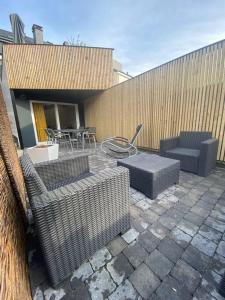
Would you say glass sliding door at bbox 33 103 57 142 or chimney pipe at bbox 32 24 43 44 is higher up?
chimney pipe at bbox 32 24 43 44

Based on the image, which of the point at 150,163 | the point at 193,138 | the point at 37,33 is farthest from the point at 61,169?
the point at 37,33

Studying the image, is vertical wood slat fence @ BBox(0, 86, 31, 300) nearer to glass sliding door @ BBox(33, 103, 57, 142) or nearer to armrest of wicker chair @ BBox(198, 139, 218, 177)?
armrest of wicker chair @ BBox(198, 139, 218, 177)

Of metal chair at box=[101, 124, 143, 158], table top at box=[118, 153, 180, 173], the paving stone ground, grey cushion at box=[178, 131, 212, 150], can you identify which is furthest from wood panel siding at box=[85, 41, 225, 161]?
the paving stone ground

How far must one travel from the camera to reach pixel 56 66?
550 centimetres

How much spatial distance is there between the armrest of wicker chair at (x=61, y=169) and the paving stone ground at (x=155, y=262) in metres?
0.62

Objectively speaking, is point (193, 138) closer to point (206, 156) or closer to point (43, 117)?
point (206, 156)

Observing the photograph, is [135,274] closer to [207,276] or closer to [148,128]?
[207,276]

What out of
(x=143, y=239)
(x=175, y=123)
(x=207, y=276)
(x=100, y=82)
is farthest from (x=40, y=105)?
(x=207, y=276)

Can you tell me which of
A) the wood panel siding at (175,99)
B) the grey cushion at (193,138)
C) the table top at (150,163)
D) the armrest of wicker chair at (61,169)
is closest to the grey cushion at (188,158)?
the grey cushion at (193,138)

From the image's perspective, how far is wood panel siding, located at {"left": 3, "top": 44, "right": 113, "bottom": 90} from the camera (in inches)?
205

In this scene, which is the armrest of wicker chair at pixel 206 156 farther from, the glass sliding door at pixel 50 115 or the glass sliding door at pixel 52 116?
the glass sliding door at pixel 50 115

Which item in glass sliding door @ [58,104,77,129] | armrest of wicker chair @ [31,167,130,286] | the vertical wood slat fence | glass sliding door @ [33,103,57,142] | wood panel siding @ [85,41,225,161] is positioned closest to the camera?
the vertical wood slat fence

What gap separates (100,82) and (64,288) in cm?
648

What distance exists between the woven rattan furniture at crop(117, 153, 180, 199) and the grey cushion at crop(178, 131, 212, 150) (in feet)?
4.03
